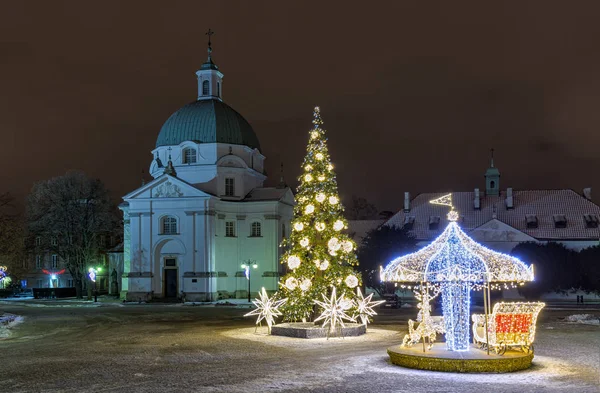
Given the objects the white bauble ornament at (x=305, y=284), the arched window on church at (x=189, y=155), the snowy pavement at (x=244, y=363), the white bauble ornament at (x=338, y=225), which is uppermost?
the arched window on church at (x=189, y=155)

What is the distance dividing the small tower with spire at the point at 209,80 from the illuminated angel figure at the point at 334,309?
39.4 meters

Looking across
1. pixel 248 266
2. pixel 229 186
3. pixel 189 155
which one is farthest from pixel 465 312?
pixel 189 155

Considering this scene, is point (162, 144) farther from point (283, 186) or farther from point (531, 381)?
point (531, 381)

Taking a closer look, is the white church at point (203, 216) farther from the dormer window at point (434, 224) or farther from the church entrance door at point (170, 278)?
the dormer window at point (434, 224)

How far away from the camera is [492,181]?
63.3 m

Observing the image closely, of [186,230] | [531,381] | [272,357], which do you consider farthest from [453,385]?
[186,230]

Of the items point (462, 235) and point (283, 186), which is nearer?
point (462, 235)

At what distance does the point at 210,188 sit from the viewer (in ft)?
191

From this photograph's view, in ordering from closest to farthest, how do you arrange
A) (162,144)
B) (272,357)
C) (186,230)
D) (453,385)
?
(453,385)
(272,357)
(186,230)
(162,144)

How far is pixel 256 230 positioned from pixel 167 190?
813cm

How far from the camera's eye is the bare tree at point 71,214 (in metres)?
61.8

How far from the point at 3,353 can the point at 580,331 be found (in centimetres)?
1964

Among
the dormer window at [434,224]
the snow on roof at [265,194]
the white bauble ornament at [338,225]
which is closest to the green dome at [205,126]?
the snow on roof at [265,194]

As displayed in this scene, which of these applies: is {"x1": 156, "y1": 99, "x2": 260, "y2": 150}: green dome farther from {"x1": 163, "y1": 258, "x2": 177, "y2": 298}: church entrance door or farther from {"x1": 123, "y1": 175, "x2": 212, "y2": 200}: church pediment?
{"x1": 163, "y1": 258, "x2": 177, "y2": 298}: church entrance door
